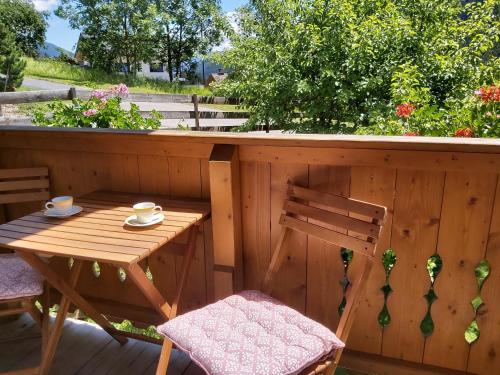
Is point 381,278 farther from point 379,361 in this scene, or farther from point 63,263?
point 63,263

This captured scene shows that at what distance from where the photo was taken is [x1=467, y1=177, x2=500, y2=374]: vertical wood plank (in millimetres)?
1554

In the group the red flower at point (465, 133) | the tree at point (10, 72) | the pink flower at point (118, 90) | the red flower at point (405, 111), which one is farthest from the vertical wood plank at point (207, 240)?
the tree at point (10, 72)

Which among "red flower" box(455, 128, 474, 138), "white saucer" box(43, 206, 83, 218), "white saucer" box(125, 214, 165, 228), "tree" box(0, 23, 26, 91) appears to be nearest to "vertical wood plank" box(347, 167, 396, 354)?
"white saucer" box(125, 214, 165, 228)

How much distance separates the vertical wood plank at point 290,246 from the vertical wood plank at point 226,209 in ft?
0.54

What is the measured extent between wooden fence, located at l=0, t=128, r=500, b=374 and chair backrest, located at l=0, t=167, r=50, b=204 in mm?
114

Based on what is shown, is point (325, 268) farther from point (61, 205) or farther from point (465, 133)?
point (465, 133)

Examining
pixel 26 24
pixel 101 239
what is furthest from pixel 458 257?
pixel 26 24

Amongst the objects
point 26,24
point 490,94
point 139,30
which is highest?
point 26,24

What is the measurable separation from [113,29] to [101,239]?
2319 centimetres

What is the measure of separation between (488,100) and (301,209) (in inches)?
62.7

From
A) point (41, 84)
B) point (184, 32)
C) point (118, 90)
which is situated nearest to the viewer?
point (118, 90)

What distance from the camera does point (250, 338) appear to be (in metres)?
1.43

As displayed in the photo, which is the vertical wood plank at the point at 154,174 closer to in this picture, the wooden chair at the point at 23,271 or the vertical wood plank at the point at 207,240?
the vertical wood plank at the point at 207,240

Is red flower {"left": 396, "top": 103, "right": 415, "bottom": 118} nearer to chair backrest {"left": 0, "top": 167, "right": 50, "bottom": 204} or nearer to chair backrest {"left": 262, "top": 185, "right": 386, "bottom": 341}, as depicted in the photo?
chair backrest {"left": 262, "top": 185, "right": 386, "bottom": 341}
